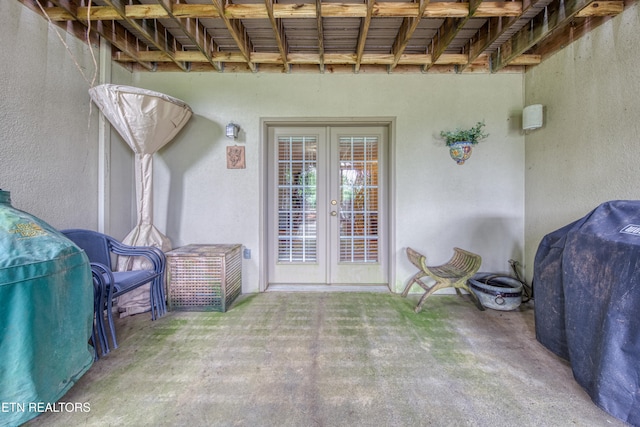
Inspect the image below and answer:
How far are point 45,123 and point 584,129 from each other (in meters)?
4.53

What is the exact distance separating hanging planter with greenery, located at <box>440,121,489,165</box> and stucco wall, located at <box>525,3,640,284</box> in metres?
0.62

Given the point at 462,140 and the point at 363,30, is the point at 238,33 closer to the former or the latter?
the point at 363,30

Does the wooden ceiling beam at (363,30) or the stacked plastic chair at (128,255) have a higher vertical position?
the wooden ceiling beam at (363,30)

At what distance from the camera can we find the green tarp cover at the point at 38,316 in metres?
1.19

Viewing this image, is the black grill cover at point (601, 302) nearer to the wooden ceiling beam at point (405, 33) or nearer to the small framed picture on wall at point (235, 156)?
the wooden ceiling beam at point (405, 33)

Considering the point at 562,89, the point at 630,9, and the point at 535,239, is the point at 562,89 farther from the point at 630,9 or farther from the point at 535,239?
the point at 535,239

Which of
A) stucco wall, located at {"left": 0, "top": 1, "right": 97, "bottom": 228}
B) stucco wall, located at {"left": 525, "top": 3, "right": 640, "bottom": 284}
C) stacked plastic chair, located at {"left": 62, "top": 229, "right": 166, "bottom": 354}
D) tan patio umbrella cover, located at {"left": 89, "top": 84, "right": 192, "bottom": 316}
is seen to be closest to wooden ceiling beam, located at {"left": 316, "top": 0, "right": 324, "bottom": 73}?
tan patio umbrella cover, located at {"left": 89, "top": 84, "right": 192, "bottom": 316}

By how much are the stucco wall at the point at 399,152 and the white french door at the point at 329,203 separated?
0.26m

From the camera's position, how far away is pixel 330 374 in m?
1.65

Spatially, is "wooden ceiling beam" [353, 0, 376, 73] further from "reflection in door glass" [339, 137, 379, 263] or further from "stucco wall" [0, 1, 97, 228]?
"stucco wall" [0, 1, 97, 228]

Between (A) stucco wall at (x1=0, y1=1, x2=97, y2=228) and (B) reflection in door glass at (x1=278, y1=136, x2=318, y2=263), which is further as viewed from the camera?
(B) reflection in door glass at (x1=278, y1=136, x2=318, y2=263)

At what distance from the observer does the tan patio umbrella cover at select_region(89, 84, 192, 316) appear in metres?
2.19

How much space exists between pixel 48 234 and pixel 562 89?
4239mm

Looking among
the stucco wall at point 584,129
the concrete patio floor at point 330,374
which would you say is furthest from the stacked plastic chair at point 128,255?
the stucco wall at point 584,129
